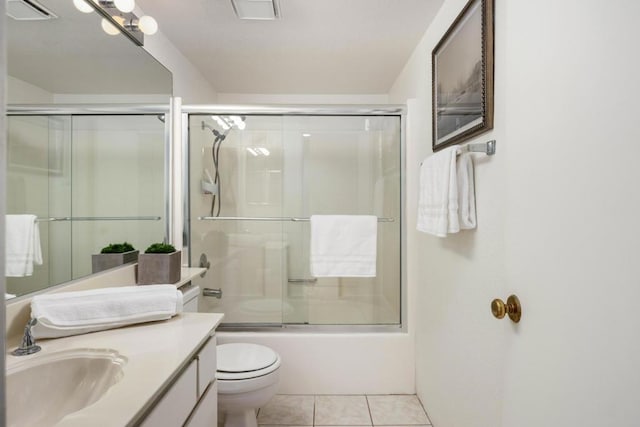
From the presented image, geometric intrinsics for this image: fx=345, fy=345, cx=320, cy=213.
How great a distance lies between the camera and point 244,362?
1.70 metres

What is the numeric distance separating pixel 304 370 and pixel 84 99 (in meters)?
1.89

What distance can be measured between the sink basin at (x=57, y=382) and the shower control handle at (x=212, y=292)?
1425 mm

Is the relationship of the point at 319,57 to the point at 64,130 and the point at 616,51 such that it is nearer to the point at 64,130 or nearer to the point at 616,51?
the point at 64,130

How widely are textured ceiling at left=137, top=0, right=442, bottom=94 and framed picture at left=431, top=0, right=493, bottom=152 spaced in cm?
37

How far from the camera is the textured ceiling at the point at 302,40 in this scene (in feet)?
6.20

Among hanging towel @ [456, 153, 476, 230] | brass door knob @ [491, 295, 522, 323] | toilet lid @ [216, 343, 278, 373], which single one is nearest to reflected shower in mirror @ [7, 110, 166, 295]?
toilet lid @ [216, 343, 278, 373]

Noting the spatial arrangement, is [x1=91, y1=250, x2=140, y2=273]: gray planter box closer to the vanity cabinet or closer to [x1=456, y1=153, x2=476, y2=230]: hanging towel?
the vanity cabinet

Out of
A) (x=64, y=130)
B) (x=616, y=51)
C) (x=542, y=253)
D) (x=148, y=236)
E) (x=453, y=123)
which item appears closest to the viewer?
(x=616, y=51)

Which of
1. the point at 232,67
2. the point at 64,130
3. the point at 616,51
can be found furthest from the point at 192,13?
the point at 616,51

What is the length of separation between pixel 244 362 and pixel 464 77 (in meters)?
1.67

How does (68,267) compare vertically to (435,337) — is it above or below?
above

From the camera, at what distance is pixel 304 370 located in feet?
7.29

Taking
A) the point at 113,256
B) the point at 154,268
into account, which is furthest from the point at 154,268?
the point at 113,256

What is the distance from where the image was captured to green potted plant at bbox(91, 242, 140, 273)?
1.46 metres
